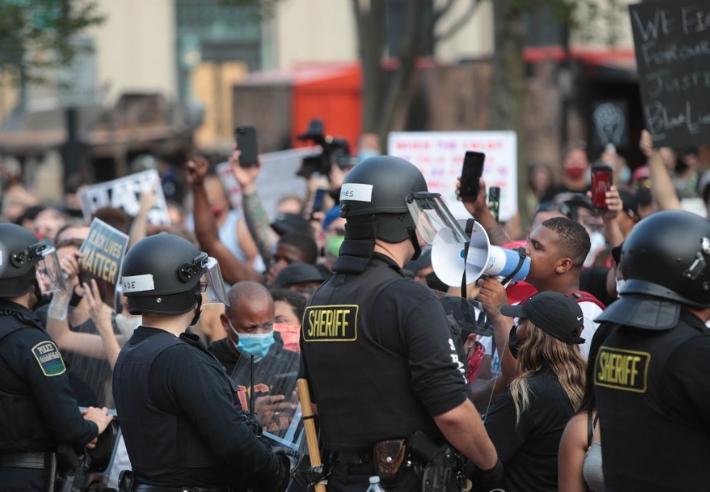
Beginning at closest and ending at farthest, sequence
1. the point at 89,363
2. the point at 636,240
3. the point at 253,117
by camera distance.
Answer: the point at 636,240, the point at 89,363, the point at 253,117

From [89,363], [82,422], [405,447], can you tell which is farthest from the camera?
[89,363]

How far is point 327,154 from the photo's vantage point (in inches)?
362

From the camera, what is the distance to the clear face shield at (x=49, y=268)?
5.30 meters

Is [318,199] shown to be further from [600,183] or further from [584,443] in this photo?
[584,443]

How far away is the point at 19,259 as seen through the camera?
5168mm

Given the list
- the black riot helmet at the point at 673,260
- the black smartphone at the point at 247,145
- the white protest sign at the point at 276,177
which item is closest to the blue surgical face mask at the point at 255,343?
the black riot helmet at the point at 673,260

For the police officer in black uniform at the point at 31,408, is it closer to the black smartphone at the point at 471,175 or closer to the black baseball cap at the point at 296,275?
the black baseball cap at the point at 296,275

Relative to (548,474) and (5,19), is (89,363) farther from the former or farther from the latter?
(5,19)

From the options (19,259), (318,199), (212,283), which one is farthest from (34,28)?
(212,283)

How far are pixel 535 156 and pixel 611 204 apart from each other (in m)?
10.6

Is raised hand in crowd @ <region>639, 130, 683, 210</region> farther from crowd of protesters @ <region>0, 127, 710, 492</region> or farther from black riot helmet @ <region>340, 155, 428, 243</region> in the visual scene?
black riot helmet @ <region>340, 155, 428, 243</region>

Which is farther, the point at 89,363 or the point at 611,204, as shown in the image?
the point at 611,204

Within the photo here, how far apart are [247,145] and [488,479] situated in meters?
3.95

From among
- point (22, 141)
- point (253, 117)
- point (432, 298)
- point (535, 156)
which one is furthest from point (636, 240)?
point (22, 141)
